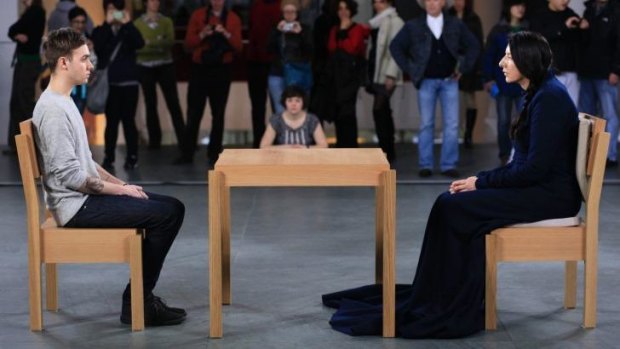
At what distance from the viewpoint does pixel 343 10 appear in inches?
416

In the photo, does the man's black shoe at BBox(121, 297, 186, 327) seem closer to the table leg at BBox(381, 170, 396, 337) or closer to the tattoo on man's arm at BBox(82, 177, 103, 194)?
the tattoo on man's arm at BBox(82, 177, 103, 194)

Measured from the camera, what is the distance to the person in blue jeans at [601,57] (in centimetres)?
1052

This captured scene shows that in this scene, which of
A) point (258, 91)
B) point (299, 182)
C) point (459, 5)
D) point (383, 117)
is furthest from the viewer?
point (459, 5)

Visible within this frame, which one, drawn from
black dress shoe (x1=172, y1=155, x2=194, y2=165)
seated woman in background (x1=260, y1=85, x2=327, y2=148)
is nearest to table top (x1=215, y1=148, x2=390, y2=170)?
seated woman in background (x1=260, y1=85, x2=327, y2=148)

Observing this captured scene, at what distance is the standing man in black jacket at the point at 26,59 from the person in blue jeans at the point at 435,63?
327cm

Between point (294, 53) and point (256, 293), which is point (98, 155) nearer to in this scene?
point (294, 53)

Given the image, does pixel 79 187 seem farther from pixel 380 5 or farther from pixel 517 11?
pixel 517 11

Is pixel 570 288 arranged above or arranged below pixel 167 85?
below

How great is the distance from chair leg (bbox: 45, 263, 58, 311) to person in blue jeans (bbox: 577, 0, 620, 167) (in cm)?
585

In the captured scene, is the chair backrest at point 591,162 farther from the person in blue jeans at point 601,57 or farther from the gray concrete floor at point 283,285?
the person in blue jeans at point 601,57

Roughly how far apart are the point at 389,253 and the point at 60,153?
1383 mm

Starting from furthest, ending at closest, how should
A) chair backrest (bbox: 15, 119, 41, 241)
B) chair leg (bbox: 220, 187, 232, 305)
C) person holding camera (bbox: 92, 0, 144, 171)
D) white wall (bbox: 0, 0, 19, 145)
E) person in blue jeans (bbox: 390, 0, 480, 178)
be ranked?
white wall (bbox: 0, 0, 19, 145)
person holding camera (bbox: 92, 0, 144, 171)
person in blue jeans (bbox: 390, 0, 480, 178)
chair leg (bbox: 220, 187, 232, 305)
chair backrest (bbox: 15, 119, 41, 241)

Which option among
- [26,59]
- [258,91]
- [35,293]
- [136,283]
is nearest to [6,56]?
[26,59]

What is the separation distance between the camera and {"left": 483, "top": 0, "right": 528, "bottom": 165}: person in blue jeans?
1048 centimetres
